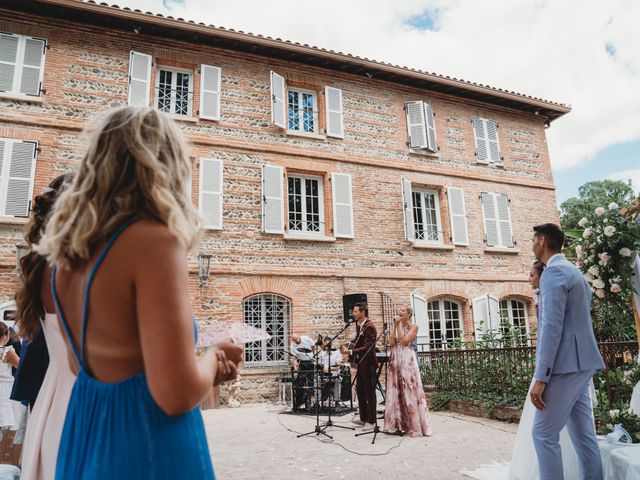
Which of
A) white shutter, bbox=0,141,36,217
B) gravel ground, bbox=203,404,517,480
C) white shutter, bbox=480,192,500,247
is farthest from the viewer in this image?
white shutter, bbox=480,192,500,247

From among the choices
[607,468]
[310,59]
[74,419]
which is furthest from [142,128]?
[310,59]

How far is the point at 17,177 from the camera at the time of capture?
9688 millimetres

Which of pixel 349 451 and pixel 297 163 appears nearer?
pixel 349 451

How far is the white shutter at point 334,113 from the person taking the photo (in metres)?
12.6

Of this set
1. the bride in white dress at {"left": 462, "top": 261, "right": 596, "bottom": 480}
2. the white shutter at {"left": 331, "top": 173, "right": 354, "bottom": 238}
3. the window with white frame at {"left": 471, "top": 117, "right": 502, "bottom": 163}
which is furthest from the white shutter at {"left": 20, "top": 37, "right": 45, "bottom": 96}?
the window with white frame at {"left": 471, "top": 117, "right": 502, "bottom": 163}

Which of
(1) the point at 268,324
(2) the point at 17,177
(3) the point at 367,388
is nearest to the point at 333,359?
(1) the point at 268,324

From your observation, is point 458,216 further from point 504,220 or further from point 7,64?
point 7,64

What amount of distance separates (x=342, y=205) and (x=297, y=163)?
5.41 feet

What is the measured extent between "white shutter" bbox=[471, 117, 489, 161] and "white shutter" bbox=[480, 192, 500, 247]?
1322mm

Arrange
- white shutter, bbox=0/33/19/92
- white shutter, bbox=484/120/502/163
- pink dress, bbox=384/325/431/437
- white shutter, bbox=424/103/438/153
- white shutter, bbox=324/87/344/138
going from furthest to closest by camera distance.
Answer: white shutter, bbox=484/120/502/163 < white shutter, bbox=424/103/438/153 < white shutter, bbox=324/87/344/138 < white shutter, bbox=0/33/19/92 < pink dress, bbox=384/325/431/437

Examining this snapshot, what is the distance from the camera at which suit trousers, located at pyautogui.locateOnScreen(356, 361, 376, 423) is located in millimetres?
6961

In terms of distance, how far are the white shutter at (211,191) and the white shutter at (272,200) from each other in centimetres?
109

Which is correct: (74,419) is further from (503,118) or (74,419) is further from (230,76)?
(503,118)

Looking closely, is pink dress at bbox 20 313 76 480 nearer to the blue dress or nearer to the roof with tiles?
the blue dress
